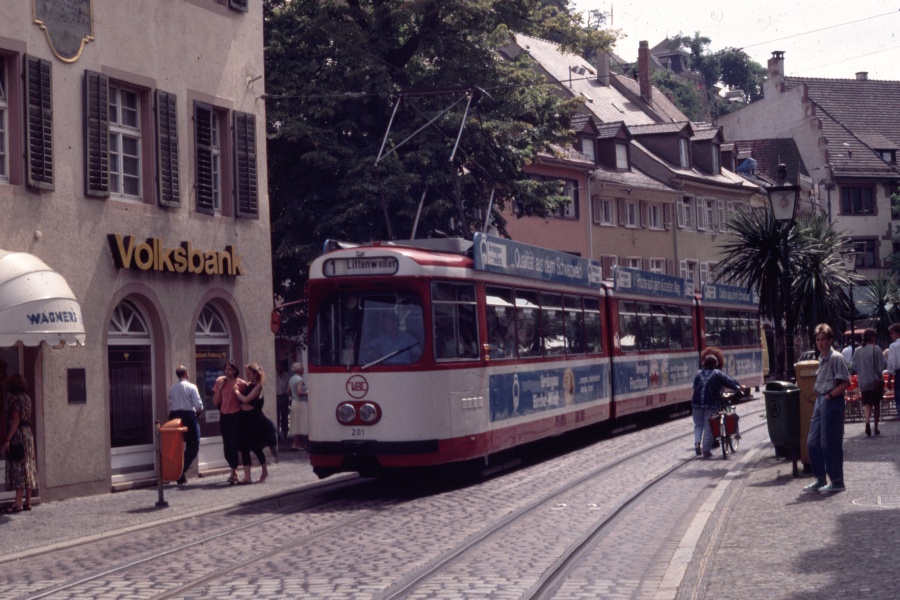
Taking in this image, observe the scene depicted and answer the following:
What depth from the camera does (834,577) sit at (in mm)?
9367

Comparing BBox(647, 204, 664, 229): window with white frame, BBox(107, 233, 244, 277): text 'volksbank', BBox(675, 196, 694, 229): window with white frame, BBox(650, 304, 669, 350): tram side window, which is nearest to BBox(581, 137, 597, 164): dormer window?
BBox(647, 204, 664, 229): window with white frame

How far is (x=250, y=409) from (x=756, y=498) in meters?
8.06

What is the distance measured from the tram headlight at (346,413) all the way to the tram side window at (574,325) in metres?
6.36

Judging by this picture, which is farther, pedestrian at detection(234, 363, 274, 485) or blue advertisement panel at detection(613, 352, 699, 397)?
blue advertisement panel at detection(613, 352, 699, 397)

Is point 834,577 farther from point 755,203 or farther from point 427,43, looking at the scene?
point 755,203

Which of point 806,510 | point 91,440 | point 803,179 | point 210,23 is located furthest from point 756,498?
point 803,179

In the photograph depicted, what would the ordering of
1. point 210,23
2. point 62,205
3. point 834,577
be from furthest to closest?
point 210,23 → point 62,205 → point 834,577

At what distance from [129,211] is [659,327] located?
1309 centimetres

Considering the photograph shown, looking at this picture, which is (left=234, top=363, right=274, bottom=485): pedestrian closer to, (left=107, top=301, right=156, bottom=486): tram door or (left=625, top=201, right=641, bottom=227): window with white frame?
(left=107, top=301, right=156, bottom=486): tram door

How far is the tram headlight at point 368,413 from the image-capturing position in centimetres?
1688

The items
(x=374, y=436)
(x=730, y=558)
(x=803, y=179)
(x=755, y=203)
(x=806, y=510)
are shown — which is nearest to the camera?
(x=730, y=558)

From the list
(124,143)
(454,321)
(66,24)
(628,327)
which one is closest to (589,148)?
(628,327)

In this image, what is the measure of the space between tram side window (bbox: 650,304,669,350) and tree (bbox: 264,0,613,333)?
3816 millimetres

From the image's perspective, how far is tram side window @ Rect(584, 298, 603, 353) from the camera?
79.2 ft
